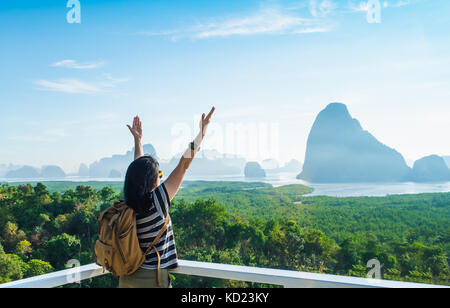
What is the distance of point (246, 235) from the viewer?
10758 millimetres

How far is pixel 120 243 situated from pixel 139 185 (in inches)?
7.9

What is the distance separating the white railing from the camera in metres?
1.40

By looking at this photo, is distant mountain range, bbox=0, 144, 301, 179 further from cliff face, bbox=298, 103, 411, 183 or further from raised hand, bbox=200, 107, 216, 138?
raised hand, bbox=200, 107, 216, 138

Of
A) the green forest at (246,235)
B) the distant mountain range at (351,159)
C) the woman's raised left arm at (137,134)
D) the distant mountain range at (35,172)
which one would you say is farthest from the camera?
the distant mountain range at (351,159)

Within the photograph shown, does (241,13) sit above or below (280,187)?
above

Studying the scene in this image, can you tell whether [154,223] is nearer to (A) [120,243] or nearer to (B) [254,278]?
(A) [120,243]

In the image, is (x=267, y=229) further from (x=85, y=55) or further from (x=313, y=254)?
(x=85, y=55)

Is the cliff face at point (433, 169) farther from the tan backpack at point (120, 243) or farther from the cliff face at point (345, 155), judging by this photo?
the tan backpack at point (120, 243)

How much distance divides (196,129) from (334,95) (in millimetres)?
14949

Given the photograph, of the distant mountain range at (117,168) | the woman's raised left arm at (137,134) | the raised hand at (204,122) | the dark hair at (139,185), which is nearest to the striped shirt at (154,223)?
the dark hair at (139,185)

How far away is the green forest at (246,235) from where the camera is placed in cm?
989

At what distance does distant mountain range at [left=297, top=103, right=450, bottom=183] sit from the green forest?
486cm

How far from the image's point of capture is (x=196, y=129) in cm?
139

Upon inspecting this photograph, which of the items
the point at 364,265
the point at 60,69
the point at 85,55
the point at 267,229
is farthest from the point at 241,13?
the point at 364,265
